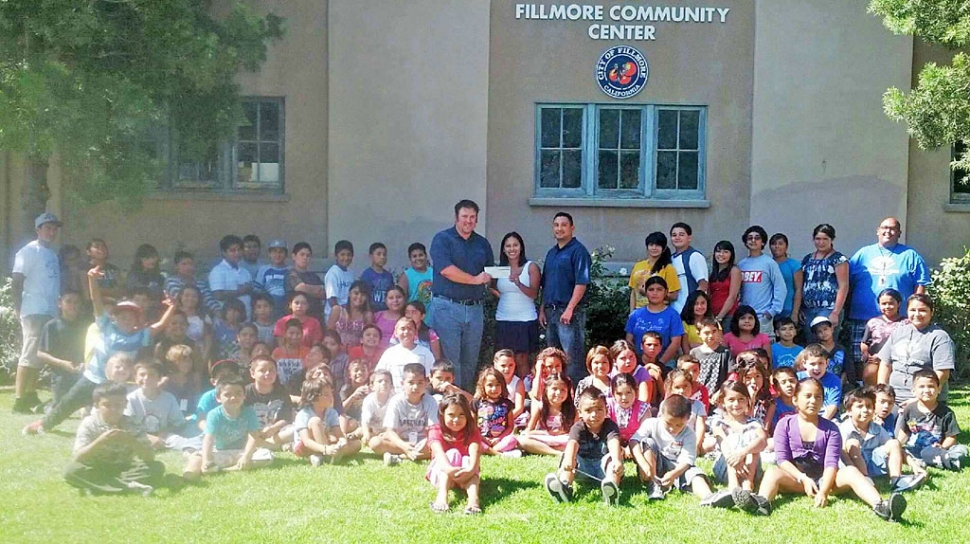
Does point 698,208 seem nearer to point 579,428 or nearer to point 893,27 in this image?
point 893,27

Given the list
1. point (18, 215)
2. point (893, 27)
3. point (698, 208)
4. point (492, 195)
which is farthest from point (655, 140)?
point (18, 215)

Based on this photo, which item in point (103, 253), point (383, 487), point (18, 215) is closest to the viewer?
point (383, 487)

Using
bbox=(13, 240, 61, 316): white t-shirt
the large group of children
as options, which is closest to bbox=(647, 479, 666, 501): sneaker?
the large group of children

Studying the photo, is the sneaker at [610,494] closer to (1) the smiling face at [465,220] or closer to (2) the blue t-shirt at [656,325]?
(2) the blue t-shirt at [656,325]

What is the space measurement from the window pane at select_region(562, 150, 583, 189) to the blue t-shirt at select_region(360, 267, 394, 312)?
324 centimetres

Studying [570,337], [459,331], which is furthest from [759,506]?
[459,331]

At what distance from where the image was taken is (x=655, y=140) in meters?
12.1

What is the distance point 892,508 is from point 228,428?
14.0ft

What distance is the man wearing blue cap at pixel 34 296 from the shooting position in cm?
863

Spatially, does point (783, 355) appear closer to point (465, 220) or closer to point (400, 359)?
point (465, 220)

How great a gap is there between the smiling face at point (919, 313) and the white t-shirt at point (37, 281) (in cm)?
717

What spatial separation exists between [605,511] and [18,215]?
8771 millimetres

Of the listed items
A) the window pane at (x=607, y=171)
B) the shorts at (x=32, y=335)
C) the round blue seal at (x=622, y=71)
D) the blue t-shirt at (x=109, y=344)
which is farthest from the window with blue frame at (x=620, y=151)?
the shorts at (x=32, y=335)

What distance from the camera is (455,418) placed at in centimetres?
645
